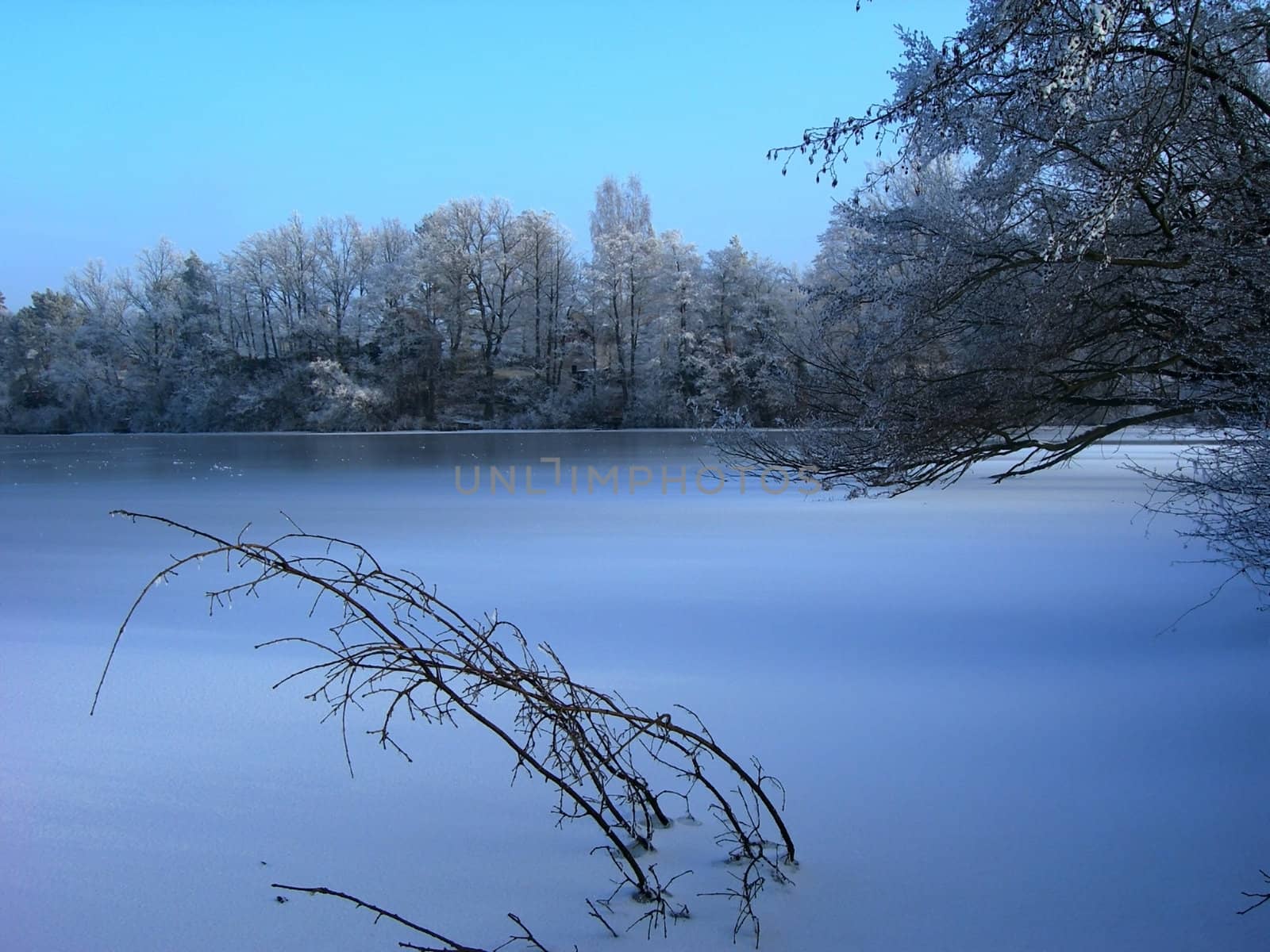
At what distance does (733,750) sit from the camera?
143 inches

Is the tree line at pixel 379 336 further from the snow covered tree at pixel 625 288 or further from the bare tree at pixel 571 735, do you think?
the bare tree at pixel 571 735

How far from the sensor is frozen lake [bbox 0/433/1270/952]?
2477 mm

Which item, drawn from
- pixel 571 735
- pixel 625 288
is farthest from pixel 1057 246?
pixel 625 288

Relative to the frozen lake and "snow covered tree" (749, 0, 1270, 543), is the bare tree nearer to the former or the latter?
the frozen lake

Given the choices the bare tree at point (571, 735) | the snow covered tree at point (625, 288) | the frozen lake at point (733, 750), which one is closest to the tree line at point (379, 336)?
the snow covered tree at point (625, 288)

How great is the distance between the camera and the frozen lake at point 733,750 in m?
2.48

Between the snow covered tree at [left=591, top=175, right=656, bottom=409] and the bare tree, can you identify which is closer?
the bare tree

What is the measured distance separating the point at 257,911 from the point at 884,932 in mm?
1650

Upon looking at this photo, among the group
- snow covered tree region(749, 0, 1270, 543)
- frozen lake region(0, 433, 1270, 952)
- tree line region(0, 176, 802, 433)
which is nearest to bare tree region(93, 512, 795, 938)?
frozen lake region(0, 433, 1270, 952)

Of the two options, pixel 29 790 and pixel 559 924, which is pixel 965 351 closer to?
pixel 559 924

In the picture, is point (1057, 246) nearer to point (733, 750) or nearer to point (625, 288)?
point (733, 750)

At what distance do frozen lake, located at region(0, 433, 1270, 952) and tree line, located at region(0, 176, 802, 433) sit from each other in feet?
97.8

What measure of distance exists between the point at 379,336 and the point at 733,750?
40053 millimetres

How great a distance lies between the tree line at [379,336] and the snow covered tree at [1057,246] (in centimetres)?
3072
